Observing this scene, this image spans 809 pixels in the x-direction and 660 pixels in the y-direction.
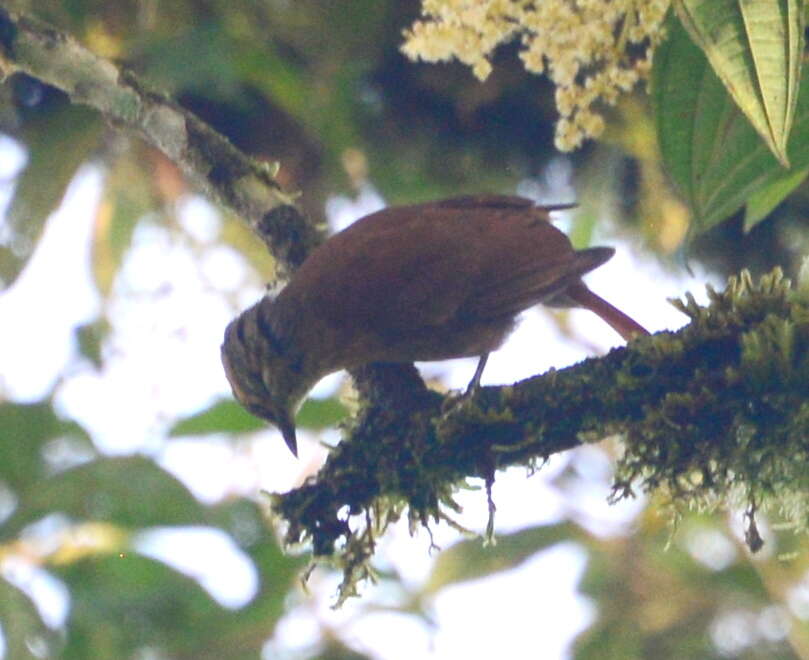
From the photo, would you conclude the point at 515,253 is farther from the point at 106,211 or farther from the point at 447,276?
the point at 106,211

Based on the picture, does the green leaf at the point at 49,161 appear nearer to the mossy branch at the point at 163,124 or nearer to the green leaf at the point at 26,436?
the green leaf at the point at 26,436

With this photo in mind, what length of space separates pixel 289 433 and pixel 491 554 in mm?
1330

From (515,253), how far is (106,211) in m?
2.11

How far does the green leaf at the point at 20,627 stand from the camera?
283 centimetres

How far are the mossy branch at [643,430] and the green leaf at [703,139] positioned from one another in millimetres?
150

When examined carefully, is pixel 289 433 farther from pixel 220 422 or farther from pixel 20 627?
pixel 20 627

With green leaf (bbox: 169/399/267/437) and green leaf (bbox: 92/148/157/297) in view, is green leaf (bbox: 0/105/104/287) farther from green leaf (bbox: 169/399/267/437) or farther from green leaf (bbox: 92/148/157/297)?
green leaf (bbox: 169/399/267/437)

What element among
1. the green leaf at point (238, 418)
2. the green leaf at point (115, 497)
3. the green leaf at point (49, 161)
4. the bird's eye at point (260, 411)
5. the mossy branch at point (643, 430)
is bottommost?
the mossy branch at point (643, 430)

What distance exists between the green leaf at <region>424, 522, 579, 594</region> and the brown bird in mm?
1199

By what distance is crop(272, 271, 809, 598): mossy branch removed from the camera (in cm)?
193

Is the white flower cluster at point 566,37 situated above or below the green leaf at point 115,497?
above

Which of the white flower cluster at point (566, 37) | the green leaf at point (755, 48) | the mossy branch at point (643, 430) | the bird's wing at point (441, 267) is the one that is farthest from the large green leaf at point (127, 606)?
the green leaf at point (755, 48)

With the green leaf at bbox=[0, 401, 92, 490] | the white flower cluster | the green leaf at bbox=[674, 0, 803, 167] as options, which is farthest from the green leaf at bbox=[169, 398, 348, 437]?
the green leaf at bbox=[674, 0, 803, 167]

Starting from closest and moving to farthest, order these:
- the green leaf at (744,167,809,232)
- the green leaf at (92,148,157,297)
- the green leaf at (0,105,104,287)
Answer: the green leaf at (744,167,809,232) → the green leaf at (0,105,104,287) → the green leaf at (92,148,157,297)
